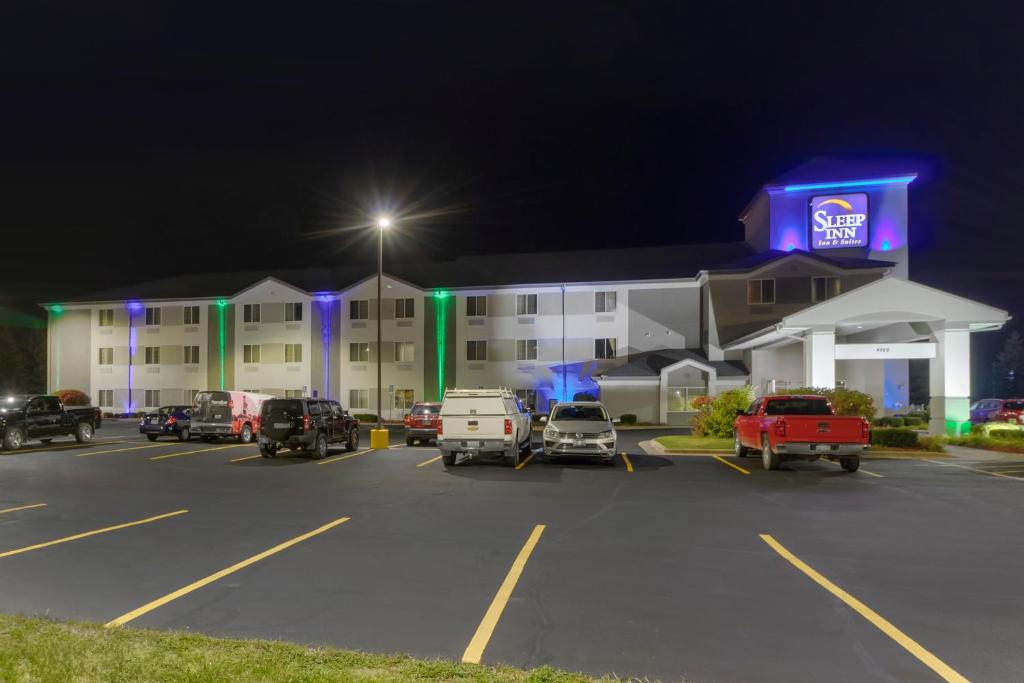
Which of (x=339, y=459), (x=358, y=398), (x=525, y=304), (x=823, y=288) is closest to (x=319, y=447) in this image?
(x=339, y=459)

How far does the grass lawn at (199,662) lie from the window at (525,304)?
3495 cm

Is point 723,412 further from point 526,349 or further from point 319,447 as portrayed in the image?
point 526,349

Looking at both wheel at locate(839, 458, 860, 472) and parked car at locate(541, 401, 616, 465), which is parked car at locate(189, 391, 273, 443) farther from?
wheel at locate(839, 458, 860, 472)

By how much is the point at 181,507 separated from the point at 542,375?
97.2 ft

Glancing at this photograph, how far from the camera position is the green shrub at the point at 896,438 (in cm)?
1898

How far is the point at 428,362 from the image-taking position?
130 ft

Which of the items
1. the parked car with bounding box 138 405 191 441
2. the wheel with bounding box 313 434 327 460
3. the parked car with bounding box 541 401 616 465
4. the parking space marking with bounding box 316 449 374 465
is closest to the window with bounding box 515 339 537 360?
the parking space marking with bounding box 316 449 374 465

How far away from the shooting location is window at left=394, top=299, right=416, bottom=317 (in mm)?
40281

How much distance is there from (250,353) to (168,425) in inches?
816

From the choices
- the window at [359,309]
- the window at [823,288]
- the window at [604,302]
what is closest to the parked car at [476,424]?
the window at [604,302]

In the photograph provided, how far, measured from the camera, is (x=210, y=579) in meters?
6.18

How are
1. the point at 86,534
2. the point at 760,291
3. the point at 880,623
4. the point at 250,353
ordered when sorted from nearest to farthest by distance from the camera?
the point at 880,623, the point at 86,534, the point at 760,291, the point at 250,353

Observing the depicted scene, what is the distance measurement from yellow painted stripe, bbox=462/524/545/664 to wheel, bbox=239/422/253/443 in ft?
59.5

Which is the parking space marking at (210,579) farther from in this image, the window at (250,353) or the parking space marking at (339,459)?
the window at (250,353)
